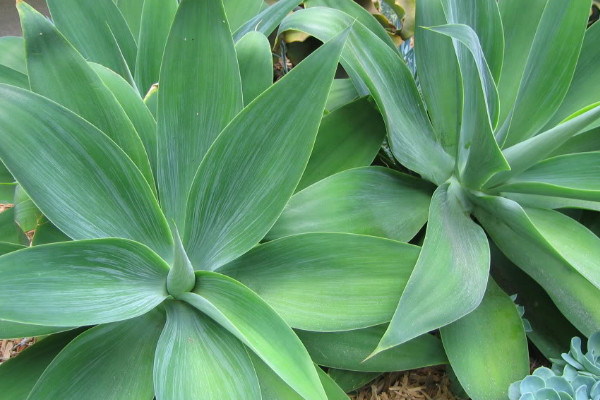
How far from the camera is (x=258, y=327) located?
668 mm

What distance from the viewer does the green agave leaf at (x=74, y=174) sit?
0.65 m

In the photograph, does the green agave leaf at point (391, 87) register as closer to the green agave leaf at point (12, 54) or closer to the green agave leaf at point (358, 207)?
the green agave leaf at point (358, 207)

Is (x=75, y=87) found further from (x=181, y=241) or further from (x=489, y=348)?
(x=489, y=348)

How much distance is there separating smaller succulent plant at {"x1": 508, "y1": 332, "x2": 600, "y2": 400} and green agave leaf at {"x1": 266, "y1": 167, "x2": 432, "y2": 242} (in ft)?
0.94

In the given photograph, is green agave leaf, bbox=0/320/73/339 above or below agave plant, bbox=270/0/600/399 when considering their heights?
below

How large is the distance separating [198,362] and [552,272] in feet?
1.96

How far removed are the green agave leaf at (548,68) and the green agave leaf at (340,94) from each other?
321 mm

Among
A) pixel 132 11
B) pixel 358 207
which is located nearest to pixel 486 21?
pixel 358 207

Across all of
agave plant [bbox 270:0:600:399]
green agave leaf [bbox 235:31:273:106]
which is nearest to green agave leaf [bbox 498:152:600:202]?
agave plant [bbox 270:0:600:399]

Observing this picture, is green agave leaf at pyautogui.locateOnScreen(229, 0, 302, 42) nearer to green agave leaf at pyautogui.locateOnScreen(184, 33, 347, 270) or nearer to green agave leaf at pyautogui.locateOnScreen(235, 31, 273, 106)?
green agave leaf at pyautogui.locateOnScreen(235, 31, 273, 106)

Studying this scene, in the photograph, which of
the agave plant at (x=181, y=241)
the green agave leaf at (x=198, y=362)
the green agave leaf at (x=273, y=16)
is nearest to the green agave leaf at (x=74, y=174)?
the agave plant at (x=181, y=241)

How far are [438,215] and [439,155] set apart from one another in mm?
160

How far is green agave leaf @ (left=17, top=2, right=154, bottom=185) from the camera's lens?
760 millimetres

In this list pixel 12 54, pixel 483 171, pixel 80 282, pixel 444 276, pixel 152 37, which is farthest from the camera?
pixel 12 54
